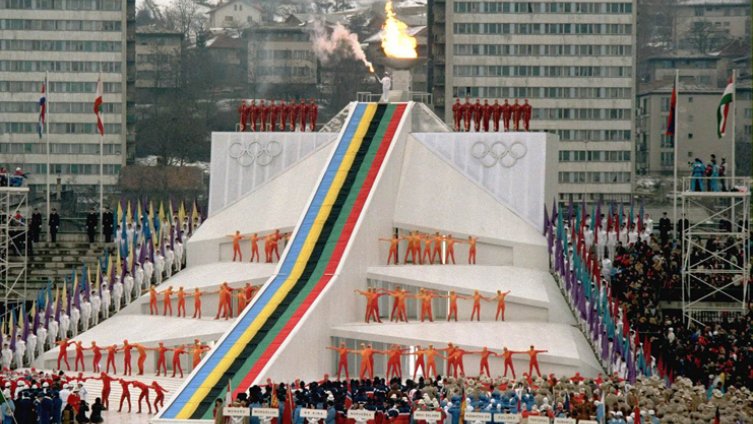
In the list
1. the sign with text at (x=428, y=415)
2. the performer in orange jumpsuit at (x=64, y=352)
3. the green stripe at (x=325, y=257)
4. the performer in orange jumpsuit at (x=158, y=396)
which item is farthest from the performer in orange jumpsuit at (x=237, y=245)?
the sign with text at (x=428, y=415)

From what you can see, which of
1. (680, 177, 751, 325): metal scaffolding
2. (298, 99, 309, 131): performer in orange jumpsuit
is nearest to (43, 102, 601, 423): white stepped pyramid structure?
(298, 99, 309, 131): performer in orange jumpsuit

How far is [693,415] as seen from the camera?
52.3 meters

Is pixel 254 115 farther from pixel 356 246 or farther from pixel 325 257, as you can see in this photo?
pixel 325 257

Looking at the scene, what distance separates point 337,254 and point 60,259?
16091 mm

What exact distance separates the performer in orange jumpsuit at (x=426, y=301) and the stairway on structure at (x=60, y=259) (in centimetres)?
1548

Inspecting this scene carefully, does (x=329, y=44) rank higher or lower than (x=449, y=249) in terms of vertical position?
higher

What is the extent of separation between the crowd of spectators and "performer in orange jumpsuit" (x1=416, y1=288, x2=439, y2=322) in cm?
966

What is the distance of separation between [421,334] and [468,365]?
1.80m

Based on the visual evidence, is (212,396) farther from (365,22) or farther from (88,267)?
(365,22)

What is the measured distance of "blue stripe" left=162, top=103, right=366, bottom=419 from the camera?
193 feet

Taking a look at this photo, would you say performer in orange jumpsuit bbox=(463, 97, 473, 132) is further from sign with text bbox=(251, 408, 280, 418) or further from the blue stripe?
sign with text bbox=(251, 408, 280, 418)

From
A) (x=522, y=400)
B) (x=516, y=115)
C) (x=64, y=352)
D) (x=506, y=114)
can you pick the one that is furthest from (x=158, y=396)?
(x=516, y=115)

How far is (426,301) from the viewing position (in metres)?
66.2

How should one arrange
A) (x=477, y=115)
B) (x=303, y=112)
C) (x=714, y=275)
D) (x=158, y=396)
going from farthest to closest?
1. (x=303, y=112)
2. (x=477, y=115)
3. (x=714, y=275)
4. (x=158, y=396)
